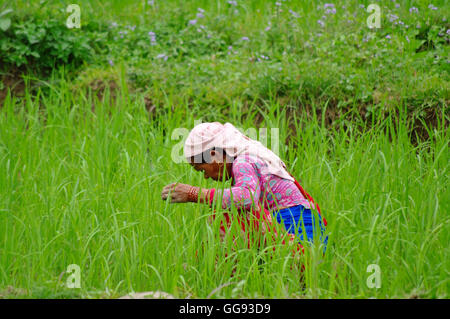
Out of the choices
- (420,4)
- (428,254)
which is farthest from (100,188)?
(420,4)

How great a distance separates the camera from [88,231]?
3389mm

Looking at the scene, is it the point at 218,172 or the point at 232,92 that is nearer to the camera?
the point at 218,172

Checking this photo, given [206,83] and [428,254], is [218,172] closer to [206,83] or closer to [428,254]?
[428,254]

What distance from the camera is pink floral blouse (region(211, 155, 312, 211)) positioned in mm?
3037

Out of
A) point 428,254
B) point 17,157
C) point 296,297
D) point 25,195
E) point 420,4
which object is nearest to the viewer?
point 296,297

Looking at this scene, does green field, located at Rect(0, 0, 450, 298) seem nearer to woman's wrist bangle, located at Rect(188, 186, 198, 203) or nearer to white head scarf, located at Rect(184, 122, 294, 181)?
woman's wrist bangle, located at Rect(188, 186, 198, 203)

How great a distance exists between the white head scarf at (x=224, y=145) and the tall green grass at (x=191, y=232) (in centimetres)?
37

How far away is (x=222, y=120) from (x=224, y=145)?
2.05 metres

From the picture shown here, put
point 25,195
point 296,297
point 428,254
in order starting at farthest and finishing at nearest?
point 25,195, point 428,254, point 296,297

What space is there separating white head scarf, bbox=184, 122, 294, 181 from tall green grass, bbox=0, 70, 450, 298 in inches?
14.7

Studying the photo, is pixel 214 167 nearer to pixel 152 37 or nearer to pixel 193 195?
pixel 193 195

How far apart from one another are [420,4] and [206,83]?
2251mm

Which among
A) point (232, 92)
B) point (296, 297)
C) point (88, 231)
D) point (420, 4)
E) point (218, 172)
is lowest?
point (296, 297)

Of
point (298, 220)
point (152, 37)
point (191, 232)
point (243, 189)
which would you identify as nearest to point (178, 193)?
point (191, 232)
